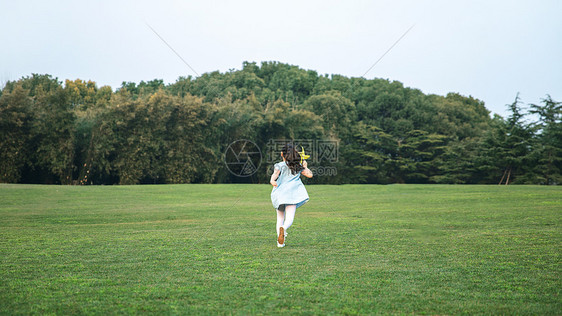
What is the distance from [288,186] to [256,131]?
31.3 metres

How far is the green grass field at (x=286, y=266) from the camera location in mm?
4062

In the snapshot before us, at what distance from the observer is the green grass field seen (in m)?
4.06

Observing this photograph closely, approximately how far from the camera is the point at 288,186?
25.1 feet

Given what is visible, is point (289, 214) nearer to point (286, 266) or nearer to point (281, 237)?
point (281, 237)

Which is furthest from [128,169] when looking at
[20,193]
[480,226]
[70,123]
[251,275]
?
[251,275]

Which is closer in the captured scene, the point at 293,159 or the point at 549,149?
the point at 293,159

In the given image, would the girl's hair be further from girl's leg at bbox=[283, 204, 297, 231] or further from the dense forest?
the dense forest

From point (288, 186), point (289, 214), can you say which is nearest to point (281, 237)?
point (289, 214)
